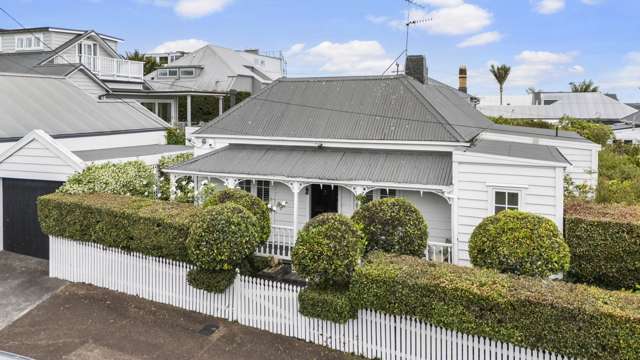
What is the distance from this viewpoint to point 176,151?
22688 mm

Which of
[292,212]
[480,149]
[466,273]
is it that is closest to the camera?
[466,273]

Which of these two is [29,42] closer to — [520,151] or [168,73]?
[168,73]

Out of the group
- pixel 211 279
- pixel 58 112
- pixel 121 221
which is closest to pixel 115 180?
pixel 121 221

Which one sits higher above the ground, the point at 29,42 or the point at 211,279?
the point at 29,42

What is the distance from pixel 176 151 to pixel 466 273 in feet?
53.2

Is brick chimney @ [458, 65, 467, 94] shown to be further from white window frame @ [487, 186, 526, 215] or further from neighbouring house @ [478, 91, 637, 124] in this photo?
white window frame @ [487, 186, 526, 215]

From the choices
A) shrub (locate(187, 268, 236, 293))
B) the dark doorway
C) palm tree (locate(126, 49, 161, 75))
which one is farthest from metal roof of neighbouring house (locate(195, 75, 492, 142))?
palm tree (locate(126, 49, 161, 75))

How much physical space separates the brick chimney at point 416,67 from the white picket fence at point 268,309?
542 inches

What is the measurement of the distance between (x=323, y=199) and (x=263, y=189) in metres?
2.24

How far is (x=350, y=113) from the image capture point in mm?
19094

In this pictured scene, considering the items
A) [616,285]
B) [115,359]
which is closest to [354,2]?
[616,285]

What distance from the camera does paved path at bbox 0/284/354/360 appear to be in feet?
34.7

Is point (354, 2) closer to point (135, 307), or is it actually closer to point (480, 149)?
point (480, 149)

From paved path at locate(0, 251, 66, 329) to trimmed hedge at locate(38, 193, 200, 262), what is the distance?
4.61ft
